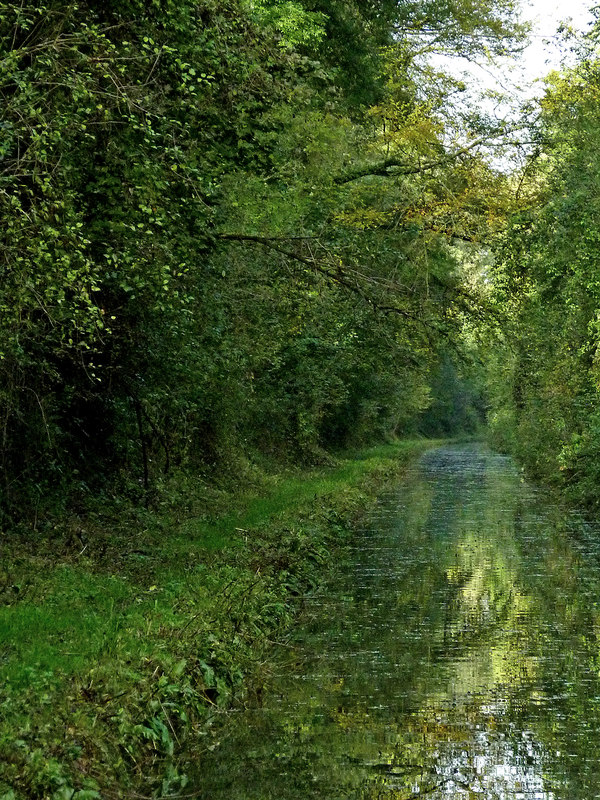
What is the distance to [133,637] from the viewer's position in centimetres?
1071

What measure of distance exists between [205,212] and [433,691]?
659 cm

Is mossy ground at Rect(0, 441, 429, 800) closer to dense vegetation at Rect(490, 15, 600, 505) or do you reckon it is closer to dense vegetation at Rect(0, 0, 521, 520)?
dense vegetation at Rect(0, 0, 521, 520)

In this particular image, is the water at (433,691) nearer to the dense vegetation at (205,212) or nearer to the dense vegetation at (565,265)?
the dense vegetation at (205,212)

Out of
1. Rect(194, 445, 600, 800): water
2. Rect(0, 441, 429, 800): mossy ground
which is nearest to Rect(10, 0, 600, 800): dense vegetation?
Rect(0, 441, 429, 800): mossy ground

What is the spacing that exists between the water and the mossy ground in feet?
1.44

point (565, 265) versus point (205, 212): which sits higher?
point (565, 265)

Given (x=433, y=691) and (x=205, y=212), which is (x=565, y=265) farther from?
(x=433, y=691)

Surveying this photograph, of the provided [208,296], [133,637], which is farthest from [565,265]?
[133,637]

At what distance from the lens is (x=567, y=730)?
958cm

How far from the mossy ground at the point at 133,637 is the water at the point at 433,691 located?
438mm

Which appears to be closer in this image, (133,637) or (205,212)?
(133,637)

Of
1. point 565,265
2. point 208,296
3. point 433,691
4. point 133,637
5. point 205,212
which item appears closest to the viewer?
point 133,637

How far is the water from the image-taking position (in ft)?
27.3

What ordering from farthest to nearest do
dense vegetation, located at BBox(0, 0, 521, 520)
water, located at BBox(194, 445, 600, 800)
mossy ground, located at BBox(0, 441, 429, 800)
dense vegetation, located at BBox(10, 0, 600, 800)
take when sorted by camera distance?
dense vegetation, located at BBox(0, 0, 521, 520) < dense vegetation, located at BBox(10, 0, 600, 800) < water, located at BBox(194, 445, 600, 800) < mossy ground, located at BBox(0, 441, 429, 800)
